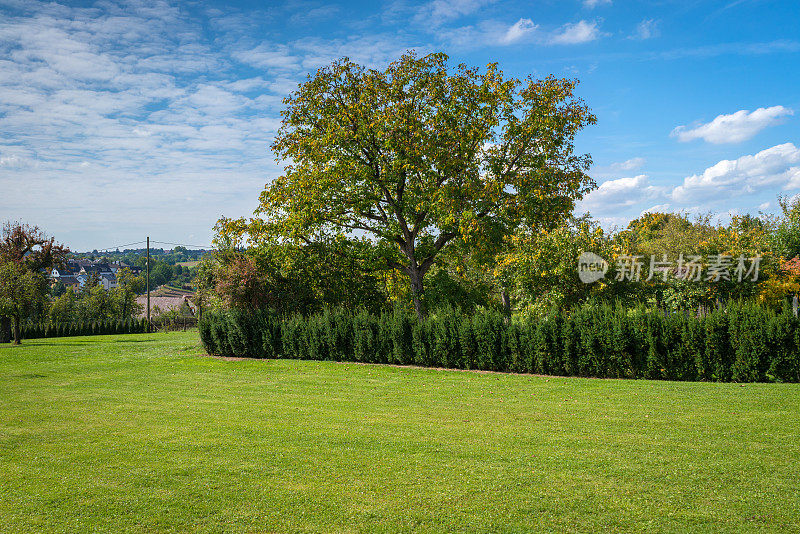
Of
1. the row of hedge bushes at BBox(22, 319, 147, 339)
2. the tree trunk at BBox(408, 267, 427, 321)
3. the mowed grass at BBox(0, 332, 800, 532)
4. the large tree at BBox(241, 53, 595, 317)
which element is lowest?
the mowed grass at BBox(0, 332, 800, 532)

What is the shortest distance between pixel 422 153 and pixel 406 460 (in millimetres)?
15614

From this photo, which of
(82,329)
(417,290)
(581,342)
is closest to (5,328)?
(82,329)

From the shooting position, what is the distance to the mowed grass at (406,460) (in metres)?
4.80

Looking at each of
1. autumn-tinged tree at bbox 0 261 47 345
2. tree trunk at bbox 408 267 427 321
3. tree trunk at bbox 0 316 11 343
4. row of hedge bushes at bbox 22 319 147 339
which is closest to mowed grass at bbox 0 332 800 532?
tree trunk at bbox 408 267 427 321

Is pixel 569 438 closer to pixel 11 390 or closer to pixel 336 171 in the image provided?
pixel 11 390

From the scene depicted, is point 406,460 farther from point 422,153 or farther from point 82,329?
point 82,329

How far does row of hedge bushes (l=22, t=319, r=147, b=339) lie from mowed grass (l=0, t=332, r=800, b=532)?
119ft

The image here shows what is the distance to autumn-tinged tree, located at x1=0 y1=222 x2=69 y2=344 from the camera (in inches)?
1123

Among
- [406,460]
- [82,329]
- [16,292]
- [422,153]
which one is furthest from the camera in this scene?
[82,329]

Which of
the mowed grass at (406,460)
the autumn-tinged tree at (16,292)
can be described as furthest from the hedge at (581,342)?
the autumn-tinged tree at (16,292)

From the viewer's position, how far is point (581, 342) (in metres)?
14.5

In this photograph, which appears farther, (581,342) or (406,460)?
(581,342)

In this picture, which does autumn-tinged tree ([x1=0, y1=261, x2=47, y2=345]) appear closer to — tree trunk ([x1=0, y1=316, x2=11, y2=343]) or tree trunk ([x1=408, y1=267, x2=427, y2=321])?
tree trunk ([x1=0, y1=316, x2=11, y2=343])

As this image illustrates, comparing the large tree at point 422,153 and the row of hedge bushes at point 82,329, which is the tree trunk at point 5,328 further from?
the large tree at point 422,153
